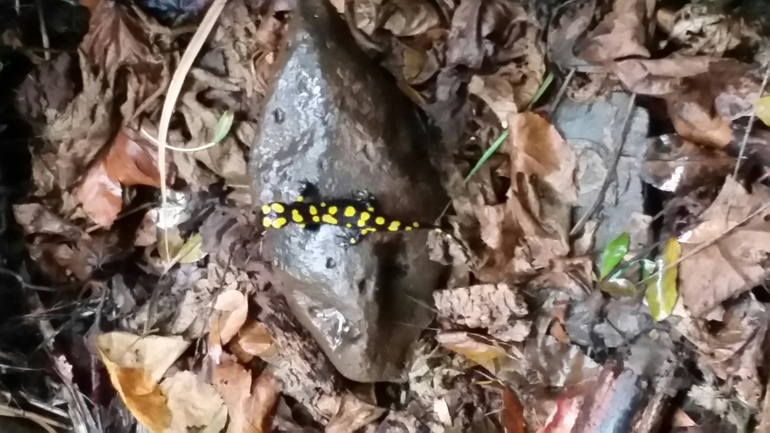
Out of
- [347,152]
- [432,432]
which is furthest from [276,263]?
[432,432]

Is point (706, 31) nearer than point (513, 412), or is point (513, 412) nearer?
point (706, 31)

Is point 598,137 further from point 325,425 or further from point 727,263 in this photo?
point 325,425

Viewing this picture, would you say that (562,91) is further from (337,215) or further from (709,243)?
(337,215)

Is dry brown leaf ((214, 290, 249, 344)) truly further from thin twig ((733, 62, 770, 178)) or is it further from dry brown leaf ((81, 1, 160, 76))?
thin twig ((733, 62, 770, 178))

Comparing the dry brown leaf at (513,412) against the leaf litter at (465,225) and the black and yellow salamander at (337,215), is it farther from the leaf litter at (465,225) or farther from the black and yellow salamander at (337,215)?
the black and yellow salamander at (337,215)

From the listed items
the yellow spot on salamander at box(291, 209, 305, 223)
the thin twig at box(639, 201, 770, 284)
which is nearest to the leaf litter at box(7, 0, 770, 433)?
the thin twig at box(639, 201, 770, 284)

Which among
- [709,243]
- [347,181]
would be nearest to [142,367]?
[347,181]
